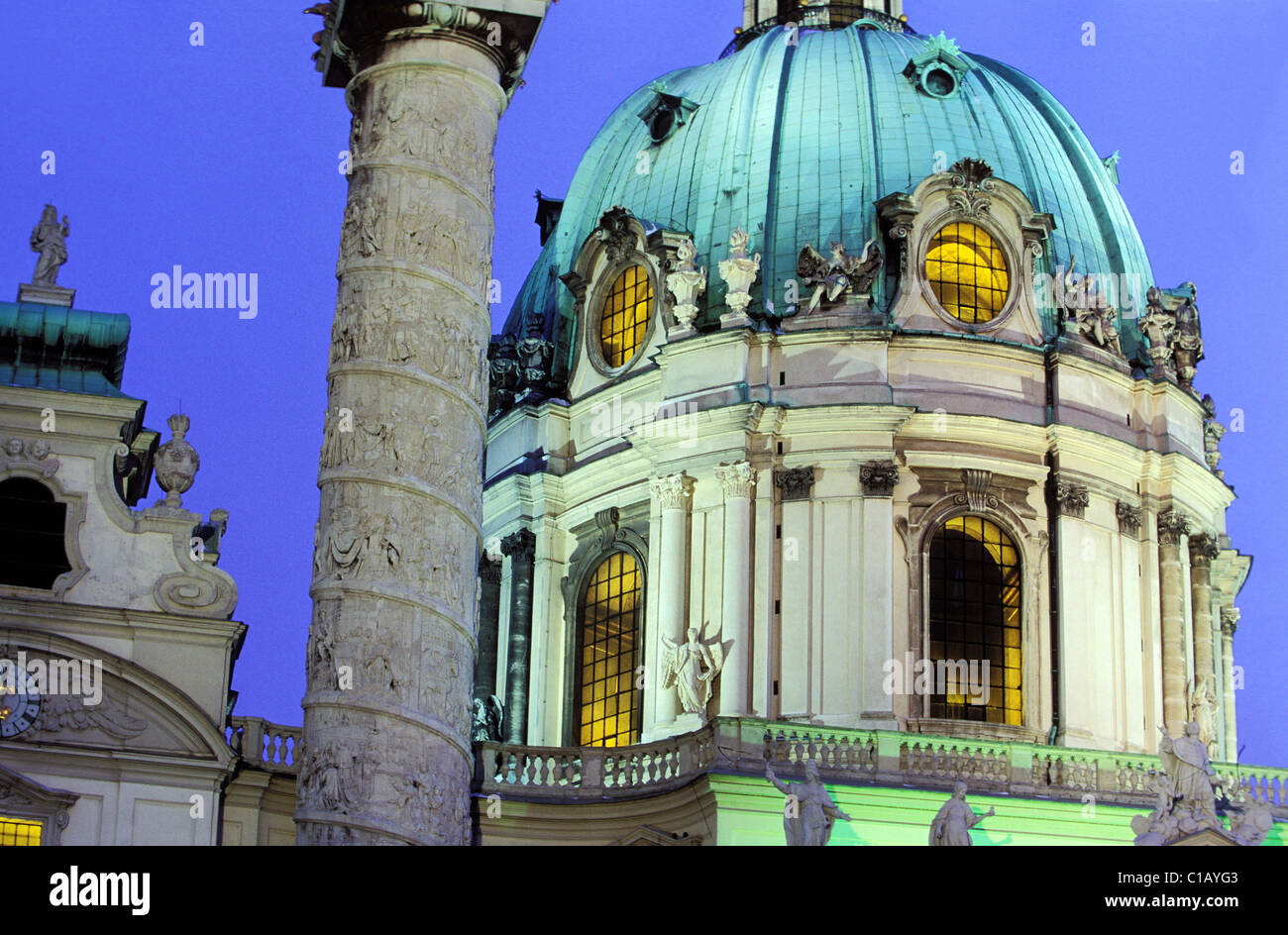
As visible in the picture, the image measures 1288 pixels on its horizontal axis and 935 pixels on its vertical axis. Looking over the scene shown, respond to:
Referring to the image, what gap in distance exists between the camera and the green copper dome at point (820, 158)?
4578 centimetres

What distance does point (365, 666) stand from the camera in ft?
72.6

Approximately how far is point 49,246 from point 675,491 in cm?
1225

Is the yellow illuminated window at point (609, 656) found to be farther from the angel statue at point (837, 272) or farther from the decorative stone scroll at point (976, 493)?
the decorative stone scroll at point (976, 493)

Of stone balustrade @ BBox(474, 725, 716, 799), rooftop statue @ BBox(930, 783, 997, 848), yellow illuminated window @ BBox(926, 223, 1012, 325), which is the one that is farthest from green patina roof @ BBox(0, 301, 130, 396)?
yellow illuminated window @ BBox(926, 223, 1012, 325)

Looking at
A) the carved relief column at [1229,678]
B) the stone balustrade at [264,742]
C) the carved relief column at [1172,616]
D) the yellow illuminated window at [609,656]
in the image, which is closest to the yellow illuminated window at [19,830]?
the stone balustrade at [264,742]

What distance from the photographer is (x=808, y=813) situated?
107ft

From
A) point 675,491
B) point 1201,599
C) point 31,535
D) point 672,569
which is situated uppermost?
point 675,491

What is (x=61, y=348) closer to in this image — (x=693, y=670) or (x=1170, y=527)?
(x=693, y=670)

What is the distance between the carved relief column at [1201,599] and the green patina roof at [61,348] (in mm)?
21211

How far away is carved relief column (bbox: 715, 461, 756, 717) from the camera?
1628 inches

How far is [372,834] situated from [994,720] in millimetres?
22386

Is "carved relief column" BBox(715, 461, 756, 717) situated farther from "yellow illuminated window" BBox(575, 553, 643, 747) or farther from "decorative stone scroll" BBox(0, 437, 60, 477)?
"decorative stone scroll" BBox(0, 437, 60, 477)

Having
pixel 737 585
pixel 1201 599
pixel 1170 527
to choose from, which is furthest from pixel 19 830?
pixel 1201 599
